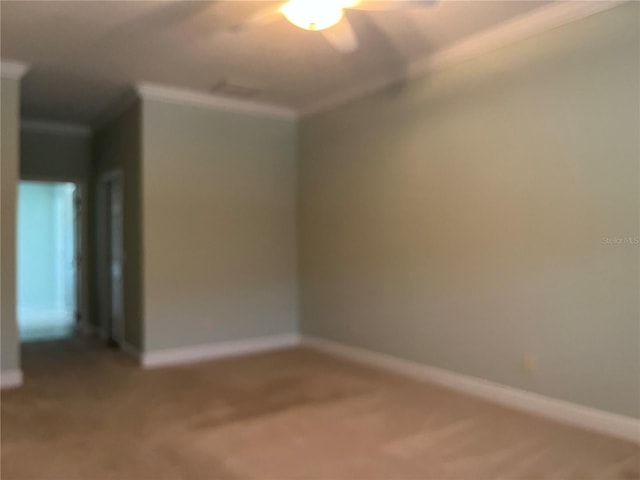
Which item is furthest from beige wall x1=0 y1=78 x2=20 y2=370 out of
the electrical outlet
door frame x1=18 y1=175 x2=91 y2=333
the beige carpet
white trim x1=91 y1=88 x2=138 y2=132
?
the electrical outlet

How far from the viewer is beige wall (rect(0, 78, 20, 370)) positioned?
434 cm

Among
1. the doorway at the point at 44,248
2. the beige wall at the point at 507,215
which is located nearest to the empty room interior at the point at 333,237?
the beige wall at the point at 507,215

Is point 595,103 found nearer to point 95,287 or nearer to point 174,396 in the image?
point 174,396

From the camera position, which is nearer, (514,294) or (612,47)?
(612,47)

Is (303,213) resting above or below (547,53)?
below

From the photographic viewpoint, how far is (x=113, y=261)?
20.7ft

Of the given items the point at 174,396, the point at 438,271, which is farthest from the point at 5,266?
the point at 438,271

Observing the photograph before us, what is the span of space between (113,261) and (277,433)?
3.89 meters

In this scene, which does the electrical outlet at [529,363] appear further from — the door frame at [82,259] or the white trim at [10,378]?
the door frame at [82,259]

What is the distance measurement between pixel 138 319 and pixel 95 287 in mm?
2046

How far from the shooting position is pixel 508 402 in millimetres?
3797

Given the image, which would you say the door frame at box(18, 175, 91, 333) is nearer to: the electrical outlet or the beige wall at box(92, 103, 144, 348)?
the beige wall at box(92, 103, 144, 348)

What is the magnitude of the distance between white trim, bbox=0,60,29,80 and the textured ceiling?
9 centimetres

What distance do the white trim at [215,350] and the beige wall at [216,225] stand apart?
63mm
